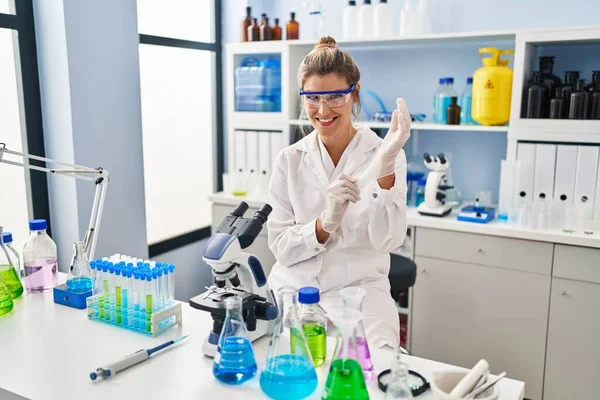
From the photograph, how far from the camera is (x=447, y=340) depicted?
2662 mm

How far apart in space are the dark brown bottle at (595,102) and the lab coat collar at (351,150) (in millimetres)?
1109

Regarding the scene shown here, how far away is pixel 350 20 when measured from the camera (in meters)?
2.98

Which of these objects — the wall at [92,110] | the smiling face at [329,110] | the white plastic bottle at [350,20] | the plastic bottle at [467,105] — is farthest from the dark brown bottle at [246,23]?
the smiling face at [329,110]

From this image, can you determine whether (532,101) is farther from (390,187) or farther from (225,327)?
(225,327)

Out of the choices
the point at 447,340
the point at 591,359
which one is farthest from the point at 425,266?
the point at 591,359

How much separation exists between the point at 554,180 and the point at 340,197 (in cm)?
137

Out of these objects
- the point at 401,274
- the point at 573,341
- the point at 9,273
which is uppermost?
the point at 9,273

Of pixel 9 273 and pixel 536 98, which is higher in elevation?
pixel 536 98

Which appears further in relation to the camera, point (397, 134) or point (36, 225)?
point (36, 225)

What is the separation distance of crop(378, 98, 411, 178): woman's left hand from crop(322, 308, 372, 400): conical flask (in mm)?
653

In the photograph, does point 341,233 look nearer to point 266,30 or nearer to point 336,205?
point 336,205

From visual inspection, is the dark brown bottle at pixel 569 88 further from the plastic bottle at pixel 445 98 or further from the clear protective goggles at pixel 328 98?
the clear protective goggles at pixel 328 98

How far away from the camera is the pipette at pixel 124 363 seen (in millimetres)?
1202

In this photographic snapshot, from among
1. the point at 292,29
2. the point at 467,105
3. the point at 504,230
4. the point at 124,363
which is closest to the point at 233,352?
the point at 124,363
